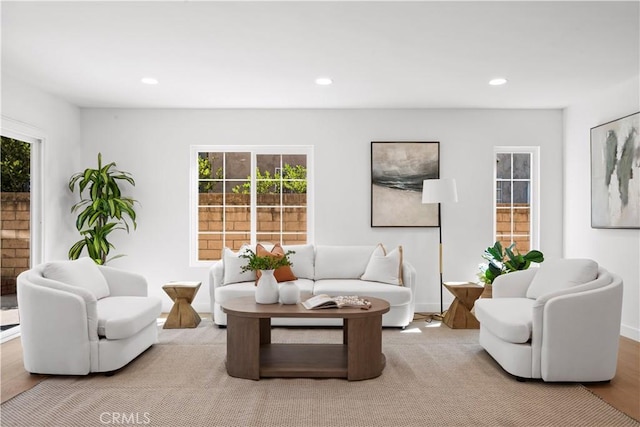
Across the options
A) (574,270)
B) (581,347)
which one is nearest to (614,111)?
(574,270)

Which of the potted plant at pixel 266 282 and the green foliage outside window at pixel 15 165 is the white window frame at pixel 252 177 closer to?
the green foliage outside window at pixel 15 165

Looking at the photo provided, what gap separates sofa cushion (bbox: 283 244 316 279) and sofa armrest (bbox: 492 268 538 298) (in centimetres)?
208

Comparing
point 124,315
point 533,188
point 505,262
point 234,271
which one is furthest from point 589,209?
point 124,315

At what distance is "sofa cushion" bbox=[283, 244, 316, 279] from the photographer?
217 inches

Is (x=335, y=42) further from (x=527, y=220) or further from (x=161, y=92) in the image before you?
(x=527, y=220)

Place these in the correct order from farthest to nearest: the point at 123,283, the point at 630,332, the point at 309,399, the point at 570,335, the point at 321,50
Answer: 1. the point at 630,332
2. the point at 123,283
3. the point at 321,50
4. the point at 570,335
5. the point at 309,399

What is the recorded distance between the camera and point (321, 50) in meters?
3.91

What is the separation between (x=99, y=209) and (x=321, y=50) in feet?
10.5

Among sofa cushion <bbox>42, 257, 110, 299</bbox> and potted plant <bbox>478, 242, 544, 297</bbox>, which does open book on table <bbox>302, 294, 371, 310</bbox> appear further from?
potted plant <bbox>478, 242, 544, 297</bbox>

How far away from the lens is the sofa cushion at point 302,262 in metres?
5.52

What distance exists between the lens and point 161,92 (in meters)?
5.21

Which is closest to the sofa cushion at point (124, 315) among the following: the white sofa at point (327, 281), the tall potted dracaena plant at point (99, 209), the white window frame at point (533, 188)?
the white sofa at point (327, 281)

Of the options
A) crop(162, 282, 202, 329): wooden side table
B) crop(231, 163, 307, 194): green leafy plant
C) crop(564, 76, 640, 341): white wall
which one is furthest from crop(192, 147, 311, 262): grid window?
crop(564, 76, 640, 341): white wall
